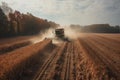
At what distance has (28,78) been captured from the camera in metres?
13.3

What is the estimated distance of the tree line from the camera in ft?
166

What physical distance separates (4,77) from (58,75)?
3.93 meters

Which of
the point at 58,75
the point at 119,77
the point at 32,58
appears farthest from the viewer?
the point at 32,58

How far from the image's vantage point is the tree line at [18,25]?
1996 inches

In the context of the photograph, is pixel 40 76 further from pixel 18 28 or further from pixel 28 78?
pixel 18 28

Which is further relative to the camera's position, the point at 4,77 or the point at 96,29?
the point at 96,29

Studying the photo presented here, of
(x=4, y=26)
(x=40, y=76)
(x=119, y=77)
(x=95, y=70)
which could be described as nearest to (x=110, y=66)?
(x=95, y=70)

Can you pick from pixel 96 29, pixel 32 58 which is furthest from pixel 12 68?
pixel 96 29

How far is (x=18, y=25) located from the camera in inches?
2472

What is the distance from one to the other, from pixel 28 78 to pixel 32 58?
538 centimetres

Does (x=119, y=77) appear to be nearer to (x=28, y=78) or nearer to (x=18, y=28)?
(x=28, y=78)

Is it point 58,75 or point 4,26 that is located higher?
point 4,26

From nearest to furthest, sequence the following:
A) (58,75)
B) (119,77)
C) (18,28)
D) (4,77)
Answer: (4,77), (119,77), (58,75), (18,28)

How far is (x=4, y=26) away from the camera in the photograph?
50062mm
